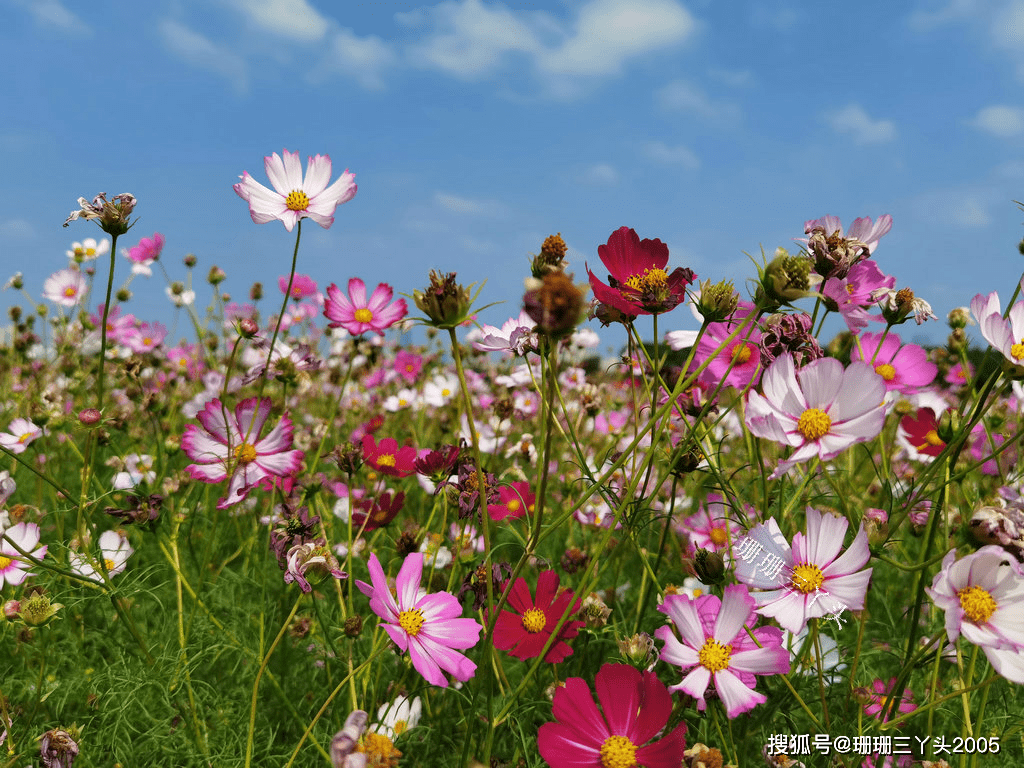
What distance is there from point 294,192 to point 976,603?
0.96 m

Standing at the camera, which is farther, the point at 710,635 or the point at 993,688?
the point at 993,688

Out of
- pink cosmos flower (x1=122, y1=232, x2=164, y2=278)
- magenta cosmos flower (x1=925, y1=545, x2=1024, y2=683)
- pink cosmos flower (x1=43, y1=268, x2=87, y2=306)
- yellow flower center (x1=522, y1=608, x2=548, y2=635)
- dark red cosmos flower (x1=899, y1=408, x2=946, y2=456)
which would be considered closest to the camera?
magenta cosmos flower (x1=925, y1=545, x2=1024, y2=683)

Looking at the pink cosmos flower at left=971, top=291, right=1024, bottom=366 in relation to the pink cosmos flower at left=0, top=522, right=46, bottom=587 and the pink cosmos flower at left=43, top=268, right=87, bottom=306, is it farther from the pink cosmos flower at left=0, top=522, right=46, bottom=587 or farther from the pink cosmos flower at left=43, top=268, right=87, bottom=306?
the pink cosmos flower at left=43, top=268, right=87, bottom=306

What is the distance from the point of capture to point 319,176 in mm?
1070

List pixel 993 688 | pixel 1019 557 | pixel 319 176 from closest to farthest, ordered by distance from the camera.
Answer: pixel 1019 557, pixel 319 176, pixel 993 688

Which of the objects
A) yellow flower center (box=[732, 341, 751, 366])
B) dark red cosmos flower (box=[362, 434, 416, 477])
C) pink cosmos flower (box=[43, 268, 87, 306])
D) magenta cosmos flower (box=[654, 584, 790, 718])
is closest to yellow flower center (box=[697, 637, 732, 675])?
magenta cosmos flower (box=[654, 584, 790, 718])

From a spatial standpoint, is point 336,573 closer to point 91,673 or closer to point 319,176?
point 319,176

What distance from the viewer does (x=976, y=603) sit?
678 mm

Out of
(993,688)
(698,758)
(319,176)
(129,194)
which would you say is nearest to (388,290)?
(319,176)

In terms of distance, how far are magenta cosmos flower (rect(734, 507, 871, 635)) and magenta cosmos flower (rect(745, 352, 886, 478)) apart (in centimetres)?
8

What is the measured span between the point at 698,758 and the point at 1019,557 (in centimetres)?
36

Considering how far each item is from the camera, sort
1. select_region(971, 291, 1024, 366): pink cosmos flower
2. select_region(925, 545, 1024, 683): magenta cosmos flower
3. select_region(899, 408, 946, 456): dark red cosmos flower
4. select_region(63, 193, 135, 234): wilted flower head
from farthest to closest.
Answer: select_region(899, 408, 946, 456): dark red cosmos flower
select_region(63, 193, 135, 234): wilted flower head
select_region(971, 291, 1024, 366): pink cosmos flower
select_region(925, 545, 1024, 683): magenta cosmos flower

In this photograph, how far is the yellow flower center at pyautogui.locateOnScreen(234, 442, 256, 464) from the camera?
3.54ft

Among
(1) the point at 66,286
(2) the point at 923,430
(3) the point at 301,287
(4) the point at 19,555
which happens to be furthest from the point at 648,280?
(1) the point at 66,286
